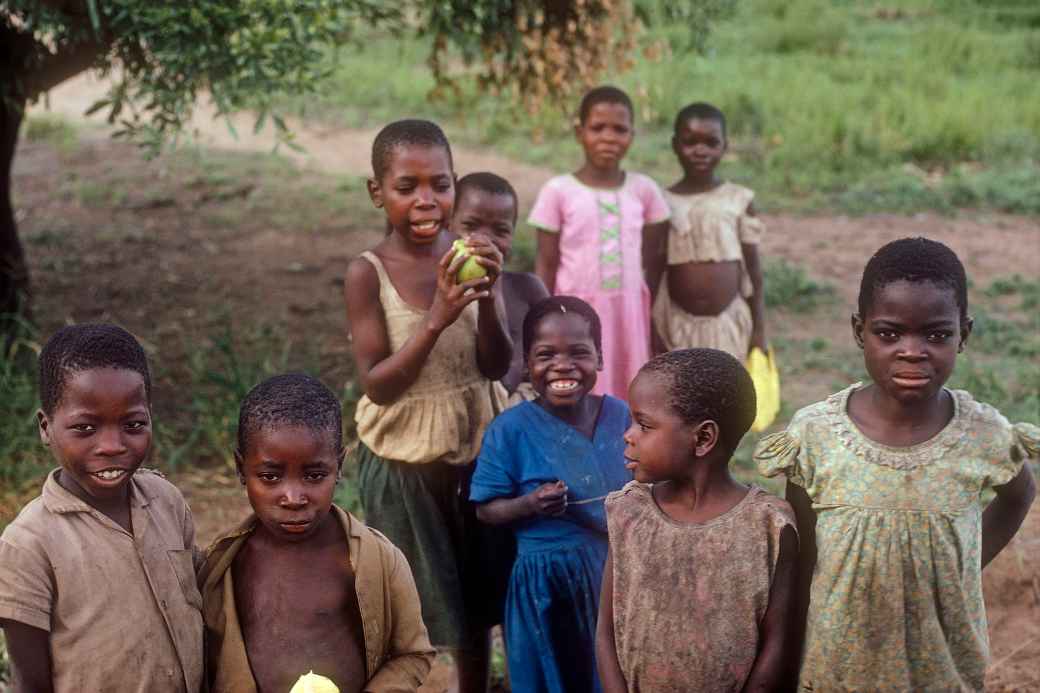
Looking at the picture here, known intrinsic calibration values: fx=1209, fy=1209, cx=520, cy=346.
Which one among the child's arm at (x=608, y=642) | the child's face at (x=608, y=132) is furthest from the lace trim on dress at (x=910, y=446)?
the child's face at (x=608, y=132)

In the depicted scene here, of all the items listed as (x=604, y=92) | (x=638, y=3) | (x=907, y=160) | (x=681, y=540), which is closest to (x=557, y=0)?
(x=638, y=3)

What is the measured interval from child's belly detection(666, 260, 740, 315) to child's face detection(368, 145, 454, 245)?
1584mm

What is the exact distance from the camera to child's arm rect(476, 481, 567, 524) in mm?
2643

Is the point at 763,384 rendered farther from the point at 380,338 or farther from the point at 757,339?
the point at 380,338

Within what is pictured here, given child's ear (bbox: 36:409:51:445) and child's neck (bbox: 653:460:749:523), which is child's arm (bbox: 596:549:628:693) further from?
child's ear (bbox: 36:409:51:445)

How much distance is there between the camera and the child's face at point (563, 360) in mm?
2730

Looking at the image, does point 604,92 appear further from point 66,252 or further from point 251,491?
point 66,252

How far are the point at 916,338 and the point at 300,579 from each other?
1246mm

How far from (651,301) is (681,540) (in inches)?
83.7

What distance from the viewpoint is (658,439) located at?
2318mm

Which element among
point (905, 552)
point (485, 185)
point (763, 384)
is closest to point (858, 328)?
point (905, 552)

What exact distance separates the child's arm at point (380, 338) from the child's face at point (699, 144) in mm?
1639

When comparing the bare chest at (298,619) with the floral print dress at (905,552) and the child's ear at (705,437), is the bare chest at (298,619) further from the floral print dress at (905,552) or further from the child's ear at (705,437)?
the floral print dress at (905,552)

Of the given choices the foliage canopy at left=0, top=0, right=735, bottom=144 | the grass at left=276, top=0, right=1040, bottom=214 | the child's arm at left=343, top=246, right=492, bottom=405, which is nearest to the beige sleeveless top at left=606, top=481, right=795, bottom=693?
the child's arm at left=343, top=246, right=492, bottom=405
